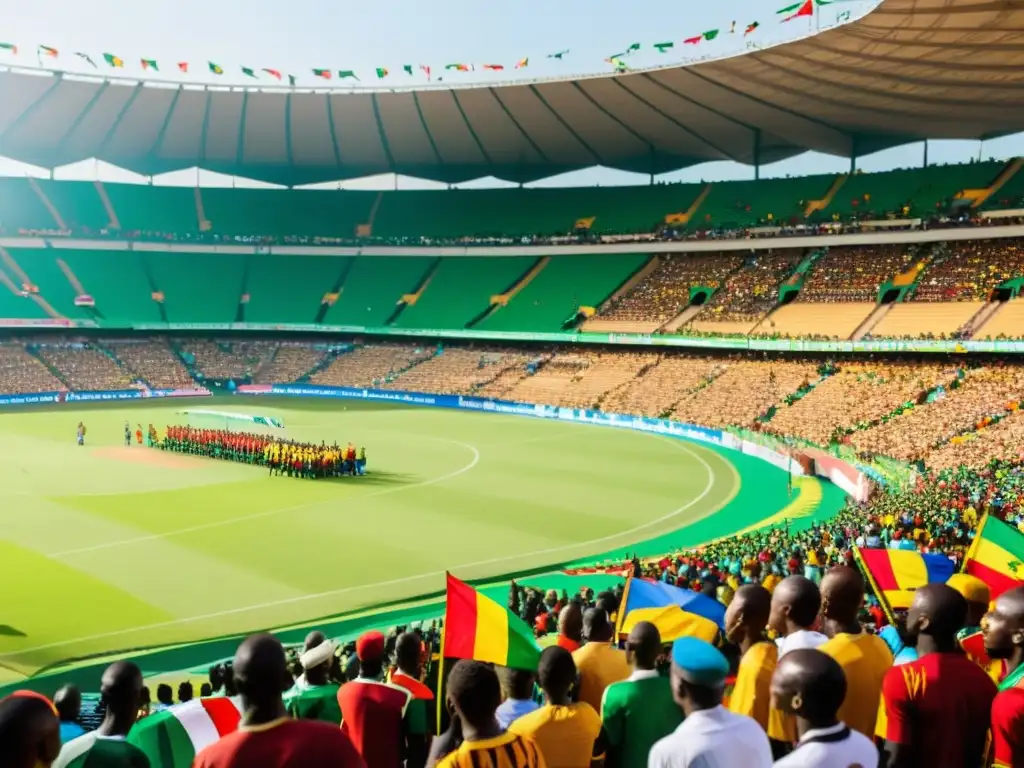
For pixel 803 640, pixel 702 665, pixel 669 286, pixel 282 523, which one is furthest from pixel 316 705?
pixel 669 286

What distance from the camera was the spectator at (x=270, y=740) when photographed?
135 inches

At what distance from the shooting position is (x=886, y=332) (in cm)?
4516

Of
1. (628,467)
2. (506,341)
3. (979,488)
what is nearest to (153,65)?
(506,341)

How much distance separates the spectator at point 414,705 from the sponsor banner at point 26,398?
59021mm

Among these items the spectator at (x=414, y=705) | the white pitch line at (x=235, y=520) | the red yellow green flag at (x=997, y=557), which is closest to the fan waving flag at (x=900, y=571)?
the red yellow green flag at (x=997, y=557)

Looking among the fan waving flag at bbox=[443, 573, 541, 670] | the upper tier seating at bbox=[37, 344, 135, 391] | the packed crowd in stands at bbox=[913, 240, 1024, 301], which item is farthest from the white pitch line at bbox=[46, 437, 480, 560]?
the upper tier seating at bbox=[37, 344, 135, 391]

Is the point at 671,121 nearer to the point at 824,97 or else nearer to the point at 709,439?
the point at 824,97

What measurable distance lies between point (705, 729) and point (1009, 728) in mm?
1438

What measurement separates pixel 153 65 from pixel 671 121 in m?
32.0

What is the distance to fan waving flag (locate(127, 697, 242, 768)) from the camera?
470 centimetres

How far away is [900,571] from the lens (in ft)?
26.9

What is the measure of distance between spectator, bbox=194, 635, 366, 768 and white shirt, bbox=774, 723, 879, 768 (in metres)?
1.72

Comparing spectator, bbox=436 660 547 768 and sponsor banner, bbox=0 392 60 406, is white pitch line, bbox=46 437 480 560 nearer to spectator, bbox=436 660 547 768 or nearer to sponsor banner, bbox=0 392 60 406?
spectator, bbox=436 660 547 768

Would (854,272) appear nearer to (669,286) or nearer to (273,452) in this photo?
(669,286)
